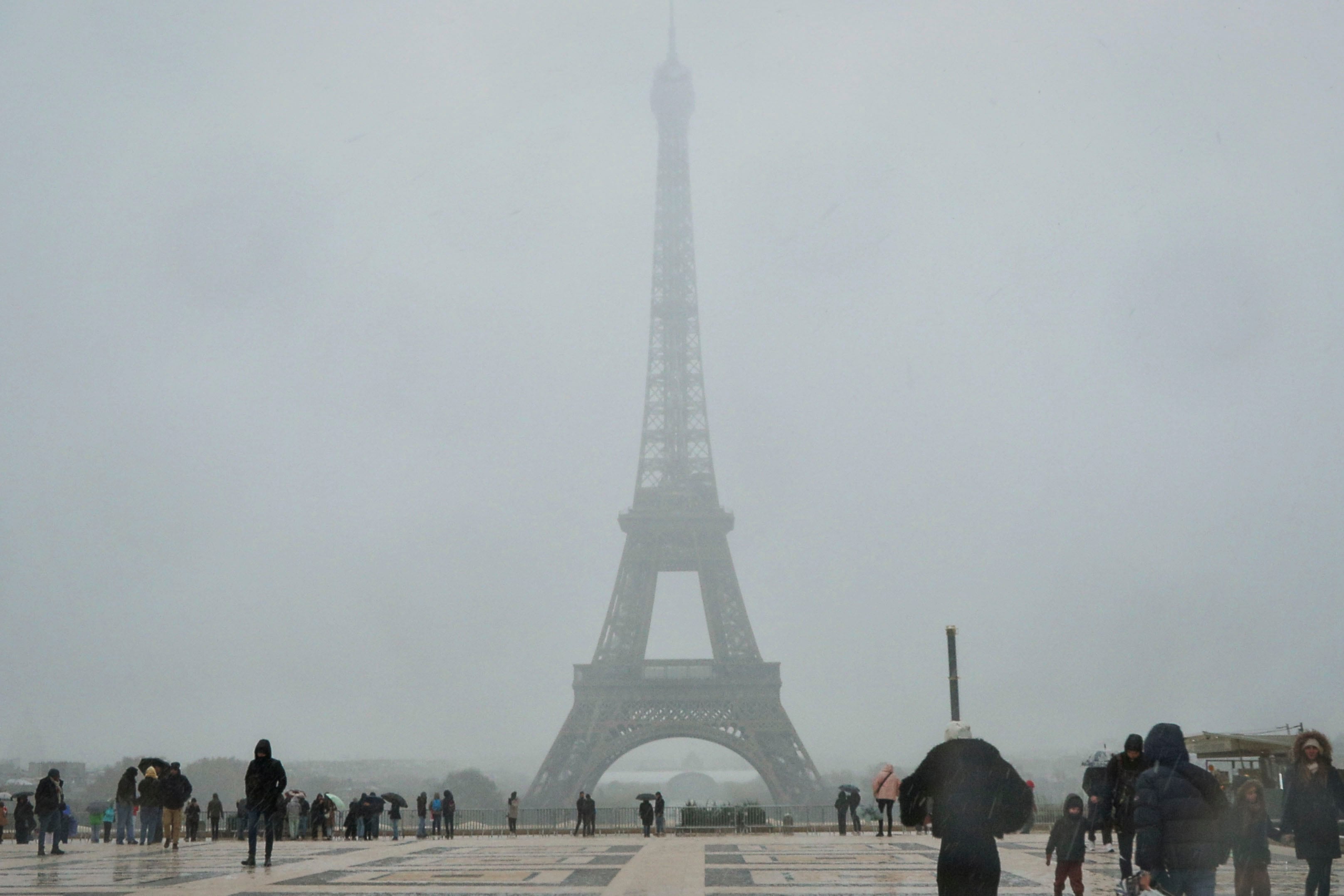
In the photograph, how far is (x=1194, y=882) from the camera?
24.5 feet

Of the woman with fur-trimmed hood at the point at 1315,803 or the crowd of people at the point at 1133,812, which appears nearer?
the crowd of people at the point at 1133,812

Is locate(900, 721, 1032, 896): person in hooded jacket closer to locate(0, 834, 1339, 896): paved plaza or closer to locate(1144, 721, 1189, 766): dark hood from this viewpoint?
locate(1144, 721, 1189, 766): dark hood

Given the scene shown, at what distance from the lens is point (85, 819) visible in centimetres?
6656

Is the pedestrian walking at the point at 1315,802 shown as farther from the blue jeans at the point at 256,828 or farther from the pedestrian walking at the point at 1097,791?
the blue jeans at the point at 256,828

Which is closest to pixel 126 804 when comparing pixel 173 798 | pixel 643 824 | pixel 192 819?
pixel 173 798

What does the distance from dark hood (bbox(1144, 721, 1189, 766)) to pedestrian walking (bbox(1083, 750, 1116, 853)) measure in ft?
10.1

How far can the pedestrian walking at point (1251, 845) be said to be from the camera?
10.8 metres

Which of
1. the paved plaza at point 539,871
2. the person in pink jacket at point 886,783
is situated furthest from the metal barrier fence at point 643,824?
the person in pink jacket at point 886,783

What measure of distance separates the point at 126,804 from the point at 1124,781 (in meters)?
18.4

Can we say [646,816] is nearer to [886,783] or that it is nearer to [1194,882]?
[886,783]

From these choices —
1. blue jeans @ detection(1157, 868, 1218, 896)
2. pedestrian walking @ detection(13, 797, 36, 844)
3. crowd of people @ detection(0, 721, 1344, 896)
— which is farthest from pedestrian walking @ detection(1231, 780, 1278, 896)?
pedestrian walking @ detection(13, 797, 36, 844)

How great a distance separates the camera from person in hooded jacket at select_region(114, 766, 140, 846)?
21.1 metres

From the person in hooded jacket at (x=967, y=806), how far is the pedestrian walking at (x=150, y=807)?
55.2 ft

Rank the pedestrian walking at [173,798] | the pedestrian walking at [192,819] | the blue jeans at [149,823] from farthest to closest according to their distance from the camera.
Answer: the pedestrian walking at [192,819]
the blue jeans at [149,823]
the pedestrian walking at [173,798]
